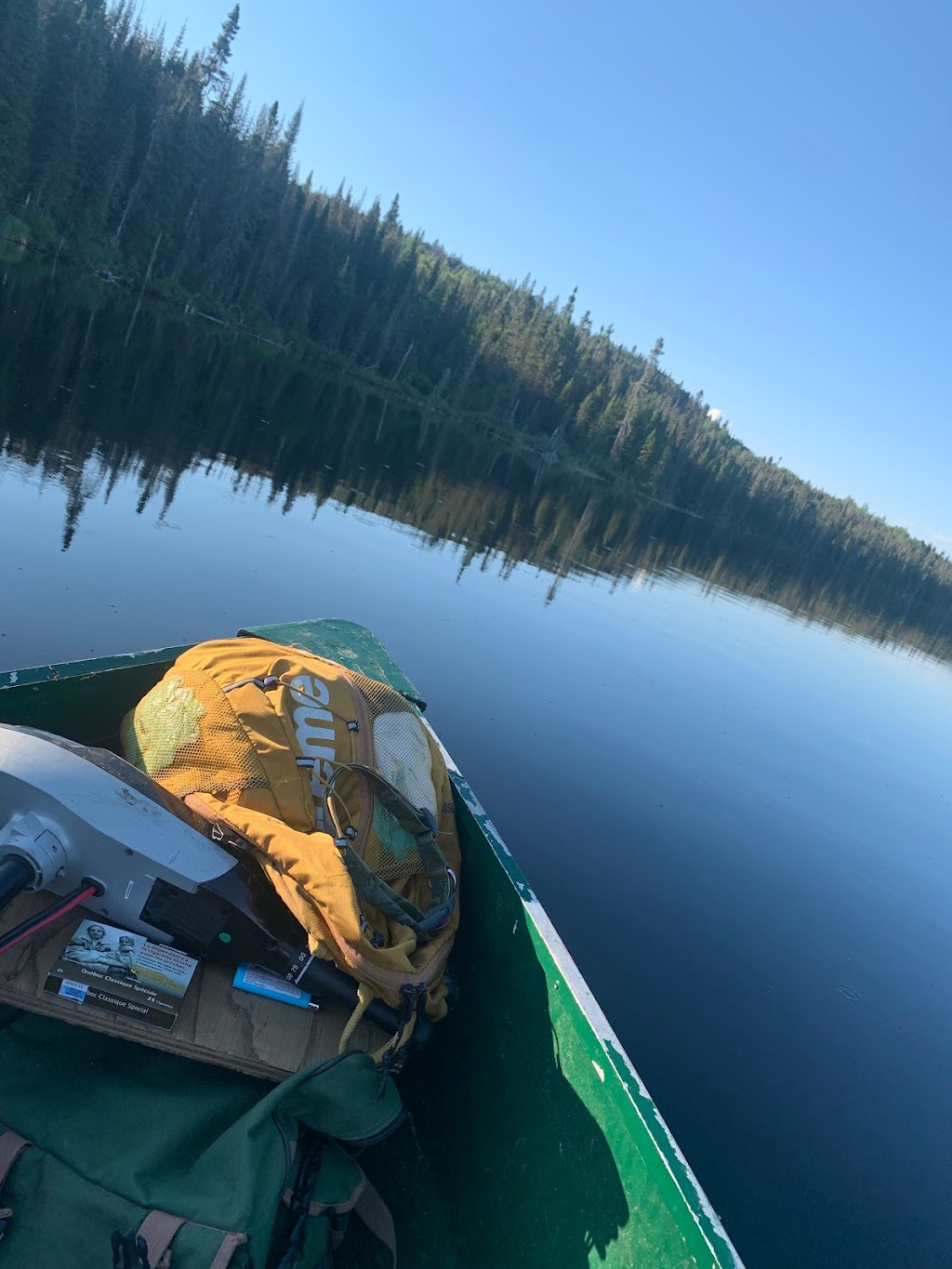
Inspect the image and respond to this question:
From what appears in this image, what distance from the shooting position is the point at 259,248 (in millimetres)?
67562

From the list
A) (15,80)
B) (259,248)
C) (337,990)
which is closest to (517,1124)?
(337,990)

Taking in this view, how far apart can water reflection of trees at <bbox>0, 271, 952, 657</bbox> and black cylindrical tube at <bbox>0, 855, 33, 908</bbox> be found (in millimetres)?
7824

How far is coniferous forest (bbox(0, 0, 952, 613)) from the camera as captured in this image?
43750mm

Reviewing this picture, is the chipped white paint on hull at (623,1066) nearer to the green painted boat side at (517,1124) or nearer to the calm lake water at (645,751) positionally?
the green painted boat side at (517,1124)

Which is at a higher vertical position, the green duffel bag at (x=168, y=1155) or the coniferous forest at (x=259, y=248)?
the coniferous forest at (x=259, y=248)

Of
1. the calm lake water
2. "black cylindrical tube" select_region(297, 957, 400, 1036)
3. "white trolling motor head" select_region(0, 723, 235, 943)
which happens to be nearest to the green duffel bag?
"black cylindrical tube" select_region(297, 957, 400, 1036)

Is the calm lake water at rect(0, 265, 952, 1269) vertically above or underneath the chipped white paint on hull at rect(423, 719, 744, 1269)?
underneath

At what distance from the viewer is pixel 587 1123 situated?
2322 millimetres

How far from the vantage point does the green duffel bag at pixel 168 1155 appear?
6.30ft

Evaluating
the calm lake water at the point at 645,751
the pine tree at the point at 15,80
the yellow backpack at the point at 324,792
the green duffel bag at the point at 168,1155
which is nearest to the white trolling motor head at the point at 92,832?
the yellow backpack at the point at 324,792

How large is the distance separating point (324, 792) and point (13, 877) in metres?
1.18

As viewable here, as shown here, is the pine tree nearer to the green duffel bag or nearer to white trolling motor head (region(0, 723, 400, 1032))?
white trolling motor head (region(0, 723, 400, 1032))

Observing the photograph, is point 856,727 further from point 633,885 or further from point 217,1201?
point 217,1201

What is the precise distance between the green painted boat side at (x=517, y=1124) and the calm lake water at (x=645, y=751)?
230cm
